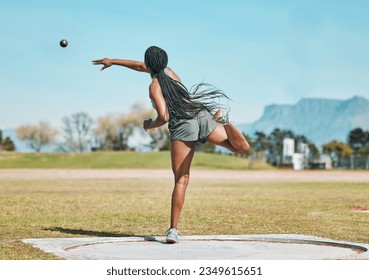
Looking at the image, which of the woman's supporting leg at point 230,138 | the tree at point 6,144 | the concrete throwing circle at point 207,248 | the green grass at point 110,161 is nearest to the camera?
the concrete throwing circle at point 207,248

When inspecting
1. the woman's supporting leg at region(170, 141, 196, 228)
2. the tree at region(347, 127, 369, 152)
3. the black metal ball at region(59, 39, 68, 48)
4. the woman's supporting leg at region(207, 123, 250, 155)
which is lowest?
the woman's supporting leg at region(170, 141, 196, 228)

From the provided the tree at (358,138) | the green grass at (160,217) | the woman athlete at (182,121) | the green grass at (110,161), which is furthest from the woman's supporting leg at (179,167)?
the tree at (358,138)

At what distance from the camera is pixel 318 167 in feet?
300

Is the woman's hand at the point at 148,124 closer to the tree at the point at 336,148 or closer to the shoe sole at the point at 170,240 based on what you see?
the shoe sole at the point at 170,240

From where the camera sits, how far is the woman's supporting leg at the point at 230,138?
10.2 meters

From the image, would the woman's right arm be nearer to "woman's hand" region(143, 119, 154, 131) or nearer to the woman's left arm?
the woman's left arm

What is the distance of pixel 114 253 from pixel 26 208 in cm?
1011

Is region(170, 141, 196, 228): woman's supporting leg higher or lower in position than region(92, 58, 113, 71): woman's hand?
lower

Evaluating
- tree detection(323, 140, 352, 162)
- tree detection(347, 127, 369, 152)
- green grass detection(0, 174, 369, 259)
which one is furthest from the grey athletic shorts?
tree detection(347, 127, 369, 152)

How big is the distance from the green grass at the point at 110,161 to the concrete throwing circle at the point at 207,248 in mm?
65004

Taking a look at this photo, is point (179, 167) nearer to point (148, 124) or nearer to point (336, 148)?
point (148, 124)

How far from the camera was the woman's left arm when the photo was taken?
1007 centimetres

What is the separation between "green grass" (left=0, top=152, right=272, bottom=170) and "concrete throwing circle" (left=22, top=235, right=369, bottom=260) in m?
65.0
